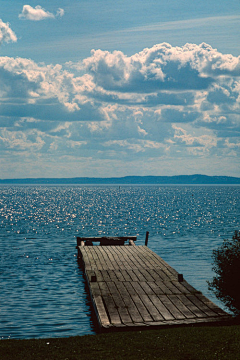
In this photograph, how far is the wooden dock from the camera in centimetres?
1673

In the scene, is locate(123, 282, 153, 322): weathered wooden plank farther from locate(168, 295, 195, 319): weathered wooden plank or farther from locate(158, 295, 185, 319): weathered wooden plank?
locate(168, 295, 195, 319): weathered wooden plank

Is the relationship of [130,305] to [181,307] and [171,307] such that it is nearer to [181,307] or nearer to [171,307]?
[171,307]

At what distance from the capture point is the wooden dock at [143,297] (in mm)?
16734

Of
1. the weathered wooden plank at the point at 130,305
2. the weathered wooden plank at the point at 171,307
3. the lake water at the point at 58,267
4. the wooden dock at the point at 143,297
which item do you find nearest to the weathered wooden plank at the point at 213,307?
the wooden dock at the point at 143,297

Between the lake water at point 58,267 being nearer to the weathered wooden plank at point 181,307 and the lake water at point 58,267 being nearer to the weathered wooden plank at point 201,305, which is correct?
the weathered wooden plank at point 181,307

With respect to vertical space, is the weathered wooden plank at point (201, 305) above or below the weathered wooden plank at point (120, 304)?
above

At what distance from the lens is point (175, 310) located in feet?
58.7

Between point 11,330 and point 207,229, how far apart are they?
49701 millimetres

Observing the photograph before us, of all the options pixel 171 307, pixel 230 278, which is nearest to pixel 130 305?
pixel 171 307

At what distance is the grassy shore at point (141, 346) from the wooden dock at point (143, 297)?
140 centimetres

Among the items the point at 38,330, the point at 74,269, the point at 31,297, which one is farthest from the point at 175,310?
the point at 74,269

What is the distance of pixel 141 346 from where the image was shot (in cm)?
1338

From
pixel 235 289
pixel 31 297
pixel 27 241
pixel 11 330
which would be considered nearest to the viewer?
pixel 235 289

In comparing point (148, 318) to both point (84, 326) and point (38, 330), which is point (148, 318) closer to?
point (84, 326)
